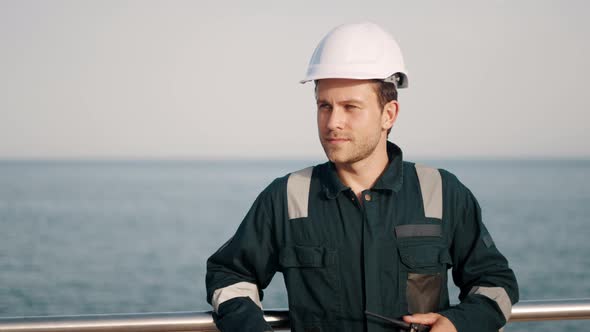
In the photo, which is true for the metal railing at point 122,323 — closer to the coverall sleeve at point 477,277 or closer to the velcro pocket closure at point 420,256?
the velcro pocket closure at point 420,256

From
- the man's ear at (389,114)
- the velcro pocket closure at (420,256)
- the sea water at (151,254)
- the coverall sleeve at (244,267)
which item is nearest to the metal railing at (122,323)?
the coverall sleeve at (244,267)

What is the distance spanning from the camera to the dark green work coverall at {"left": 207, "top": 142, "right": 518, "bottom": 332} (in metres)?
1.82

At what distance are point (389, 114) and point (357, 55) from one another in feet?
0.72

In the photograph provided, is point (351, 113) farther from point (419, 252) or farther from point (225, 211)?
point (225, 211)

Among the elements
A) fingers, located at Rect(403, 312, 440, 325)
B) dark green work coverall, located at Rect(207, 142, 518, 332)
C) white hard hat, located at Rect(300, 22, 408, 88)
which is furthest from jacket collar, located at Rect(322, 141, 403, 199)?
fingers, located at Rect(403, 312, 440, 325)

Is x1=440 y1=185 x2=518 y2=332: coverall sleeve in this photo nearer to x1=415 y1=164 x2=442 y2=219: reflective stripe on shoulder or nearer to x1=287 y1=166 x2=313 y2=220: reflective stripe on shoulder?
x1=415 y1=164 x2=442 y2=219: reflective stripe on shoulder

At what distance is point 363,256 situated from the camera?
5.95ft

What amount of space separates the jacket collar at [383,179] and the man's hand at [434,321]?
361 millimetres

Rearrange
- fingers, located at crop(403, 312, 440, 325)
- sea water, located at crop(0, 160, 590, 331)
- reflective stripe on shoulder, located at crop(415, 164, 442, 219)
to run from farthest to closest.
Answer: sea water, located at crop(0, 160, 590, 331), reflective stripe on shoulder, located at crop(415, 164, 442, 219), fingers, located at crop(403, 312, 440, 325)

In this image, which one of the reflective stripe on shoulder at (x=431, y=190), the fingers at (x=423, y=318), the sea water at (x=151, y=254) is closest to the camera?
the fingers at (x=423, y=318)

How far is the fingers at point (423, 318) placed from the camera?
1.77 meters

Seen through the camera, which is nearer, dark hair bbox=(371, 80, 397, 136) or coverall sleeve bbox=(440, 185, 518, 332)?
coverall sleeve bbox=(440, 185, 518, 332)

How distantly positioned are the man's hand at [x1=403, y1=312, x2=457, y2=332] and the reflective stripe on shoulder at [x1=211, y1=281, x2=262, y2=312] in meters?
0.44

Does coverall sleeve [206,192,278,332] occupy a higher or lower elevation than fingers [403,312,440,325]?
higher
